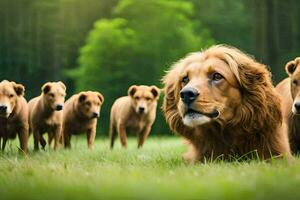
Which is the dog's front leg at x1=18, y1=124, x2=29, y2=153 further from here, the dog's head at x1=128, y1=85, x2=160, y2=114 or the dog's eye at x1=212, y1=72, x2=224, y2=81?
the dog's eye at x1=212, y1=72, x2=224, y2=81

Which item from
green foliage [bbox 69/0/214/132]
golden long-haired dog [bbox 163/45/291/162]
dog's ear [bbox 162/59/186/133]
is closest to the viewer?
golden long-haired dog [bbox 163/45/291/162]

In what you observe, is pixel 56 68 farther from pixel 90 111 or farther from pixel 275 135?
pixel 275 135

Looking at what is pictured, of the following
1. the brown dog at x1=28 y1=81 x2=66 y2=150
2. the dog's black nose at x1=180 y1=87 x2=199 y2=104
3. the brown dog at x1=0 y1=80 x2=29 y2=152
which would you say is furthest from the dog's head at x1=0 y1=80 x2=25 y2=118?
the dog's black nose at x1=180 y1=87 x2=199 y2=104

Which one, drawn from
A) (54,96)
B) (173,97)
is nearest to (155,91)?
(54,96)

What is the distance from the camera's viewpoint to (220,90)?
542cm

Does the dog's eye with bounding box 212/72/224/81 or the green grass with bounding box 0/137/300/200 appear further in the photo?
the dog's eye with bounding box 212/72/224/81

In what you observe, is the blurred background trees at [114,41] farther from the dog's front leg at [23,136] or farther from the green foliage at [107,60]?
the dog's front leg at [23,136]

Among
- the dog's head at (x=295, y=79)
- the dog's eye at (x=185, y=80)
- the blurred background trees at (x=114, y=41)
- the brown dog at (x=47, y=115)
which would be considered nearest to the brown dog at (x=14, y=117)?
the brown dog at (x=47, y=115)

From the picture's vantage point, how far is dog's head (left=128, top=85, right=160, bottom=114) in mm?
12172

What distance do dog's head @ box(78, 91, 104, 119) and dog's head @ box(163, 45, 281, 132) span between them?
5763 millimetres

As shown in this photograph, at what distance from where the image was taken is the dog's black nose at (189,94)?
516 cm

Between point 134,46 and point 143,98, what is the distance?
985cm

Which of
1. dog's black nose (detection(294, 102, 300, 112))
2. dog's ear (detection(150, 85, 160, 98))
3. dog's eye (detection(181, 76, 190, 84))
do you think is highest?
dog's eye (detection(181, 76, 190, 84))

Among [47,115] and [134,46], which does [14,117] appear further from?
[134,46]
